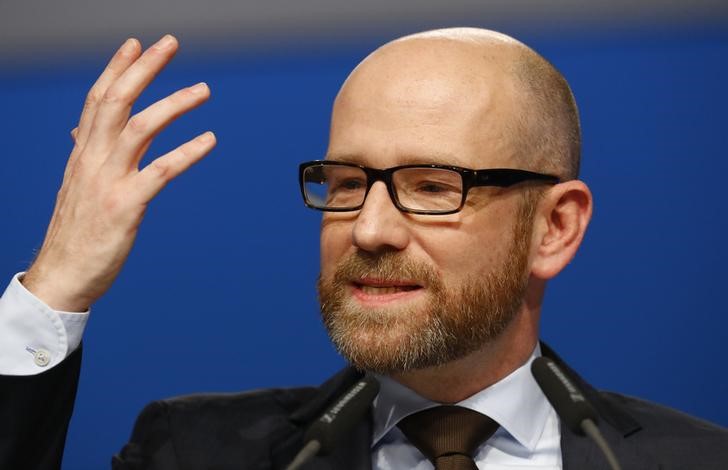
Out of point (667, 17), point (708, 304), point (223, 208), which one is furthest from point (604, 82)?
point (223, 208)

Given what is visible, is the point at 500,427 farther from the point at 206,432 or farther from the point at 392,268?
the point at 206,432

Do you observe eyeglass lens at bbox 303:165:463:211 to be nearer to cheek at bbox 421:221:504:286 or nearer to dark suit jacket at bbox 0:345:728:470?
cheek at bbox 421:221:504:286

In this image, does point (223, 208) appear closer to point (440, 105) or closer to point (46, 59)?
point (46, 59)

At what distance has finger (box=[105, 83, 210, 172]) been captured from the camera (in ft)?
4.84

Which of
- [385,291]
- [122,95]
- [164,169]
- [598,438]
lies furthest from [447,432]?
[122,95]

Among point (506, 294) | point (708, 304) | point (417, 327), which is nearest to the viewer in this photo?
point (417, 327)

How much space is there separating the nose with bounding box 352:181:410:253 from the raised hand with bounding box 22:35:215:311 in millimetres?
283

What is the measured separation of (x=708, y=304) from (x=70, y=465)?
164cm

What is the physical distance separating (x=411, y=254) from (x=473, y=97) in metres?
0.30

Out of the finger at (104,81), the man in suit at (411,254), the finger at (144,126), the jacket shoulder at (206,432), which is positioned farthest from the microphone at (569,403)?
the finger at (104,81)

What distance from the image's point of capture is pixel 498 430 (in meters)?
1.77

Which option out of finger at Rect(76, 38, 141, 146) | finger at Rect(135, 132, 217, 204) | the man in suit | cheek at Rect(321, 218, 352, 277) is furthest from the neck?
finger at Rect(76, 38, 141, 146)

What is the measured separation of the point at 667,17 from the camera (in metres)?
2.47

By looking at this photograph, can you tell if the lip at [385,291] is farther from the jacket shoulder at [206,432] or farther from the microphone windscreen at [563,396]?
the jacket shoulder at [206,432]
